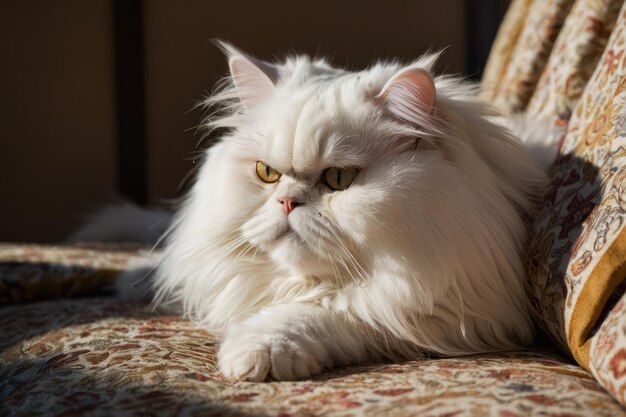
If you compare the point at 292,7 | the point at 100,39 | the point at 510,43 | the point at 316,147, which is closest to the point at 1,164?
the point at 100,39

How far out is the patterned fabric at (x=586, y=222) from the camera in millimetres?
973

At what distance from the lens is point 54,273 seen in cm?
189

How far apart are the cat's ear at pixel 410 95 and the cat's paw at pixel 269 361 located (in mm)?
462

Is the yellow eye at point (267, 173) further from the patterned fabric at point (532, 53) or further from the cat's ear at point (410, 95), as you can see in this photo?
the patterned fabric at point (532, 53)

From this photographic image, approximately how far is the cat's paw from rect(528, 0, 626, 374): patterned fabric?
42 cm

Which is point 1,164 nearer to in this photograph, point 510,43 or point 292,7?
point 292,7

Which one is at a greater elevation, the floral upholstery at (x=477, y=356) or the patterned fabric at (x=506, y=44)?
the patterned fabric at (x=506, y=44)

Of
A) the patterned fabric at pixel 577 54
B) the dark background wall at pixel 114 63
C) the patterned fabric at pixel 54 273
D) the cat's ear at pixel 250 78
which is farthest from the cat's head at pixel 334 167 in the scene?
the dark background wall at pixel 114 63

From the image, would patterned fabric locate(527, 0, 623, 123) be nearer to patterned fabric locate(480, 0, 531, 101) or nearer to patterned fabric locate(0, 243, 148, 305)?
patterned fabric locate(480, 0, 531, 101)

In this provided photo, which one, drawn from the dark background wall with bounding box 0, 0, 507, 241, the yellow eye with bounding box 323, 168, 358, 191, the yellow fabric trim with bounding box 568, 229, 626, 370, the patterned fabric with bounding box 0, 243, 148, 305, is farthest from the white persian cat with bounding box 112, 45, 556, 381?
the dark background wall with bounding box 0, 0, 507, 241

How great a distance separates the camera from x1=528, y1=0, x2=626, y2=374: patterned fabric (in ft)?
3.19

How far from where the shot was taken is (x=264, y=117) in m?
1.29

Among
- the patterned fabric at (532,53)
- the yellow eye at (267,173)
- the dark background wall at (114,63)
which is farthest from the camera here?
the dark background wall at (114,63)

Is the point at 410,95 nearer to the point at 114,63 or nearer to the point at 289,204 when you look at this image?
the point at 289,204
